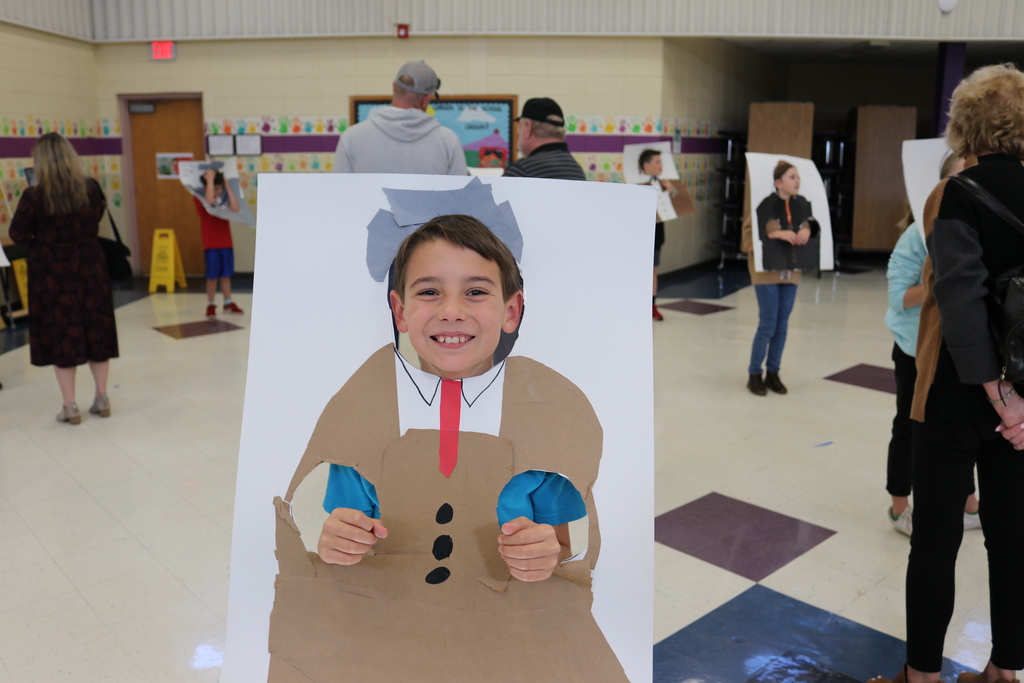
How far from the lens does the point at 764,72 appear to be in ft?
35.2

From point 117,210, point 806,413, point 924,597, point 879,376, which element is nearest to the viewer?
point 924,597

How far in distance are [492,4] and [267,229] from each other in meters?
7.20

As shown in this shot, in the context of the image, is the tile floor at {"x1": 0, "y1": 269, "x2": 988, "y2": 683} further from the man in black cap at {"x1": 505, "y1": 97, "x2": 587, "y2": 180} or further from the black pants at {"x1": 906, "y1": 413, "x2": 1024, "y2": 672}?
the man in black cap at {"x1": 505, "y1": 97, "x2": 587, "y2": 180}

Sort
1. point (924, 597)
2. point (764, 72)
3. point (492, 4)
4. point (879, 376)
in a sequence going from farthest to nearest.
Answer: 1. point (764, 72)
2. point (492, 4)
3. point (879, 376)
4. point (924, 597)

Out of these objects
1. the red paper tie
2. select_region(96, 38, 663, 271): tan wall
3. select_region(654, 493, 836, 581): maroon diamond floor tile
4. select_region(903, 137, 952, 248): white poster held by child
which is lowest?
select_region(654, 493, 836, 581): maroon diamond floor tile

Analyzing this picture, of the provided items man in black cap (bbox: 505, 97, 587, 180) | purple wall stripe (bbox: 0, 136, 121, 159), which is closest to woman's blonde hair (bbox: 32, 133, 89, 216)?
man in black cap (bbox: 505, 97, 587, 180)

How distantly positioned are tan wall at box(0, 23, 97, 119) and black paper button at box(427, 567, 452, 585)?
7.56 metres

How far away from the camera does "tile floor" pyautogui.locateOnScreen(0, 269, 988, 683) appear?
203 cm

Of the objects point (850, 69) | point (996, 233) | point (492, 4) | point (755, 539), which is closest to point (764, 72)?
point (850, 69)

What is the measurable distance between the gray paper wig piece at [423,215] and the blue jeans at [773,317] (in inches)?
131

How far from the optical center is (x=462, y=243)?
998 millimetres

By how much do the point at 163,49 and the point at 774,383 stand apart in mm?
6742

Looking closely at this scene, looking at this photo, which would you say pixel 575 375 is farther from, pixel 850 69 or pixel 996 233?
pixel 850 69

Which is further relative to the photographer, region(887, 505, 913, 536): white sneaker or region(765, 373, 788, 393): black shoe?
region(765, 373, 788, 393): black shoe
